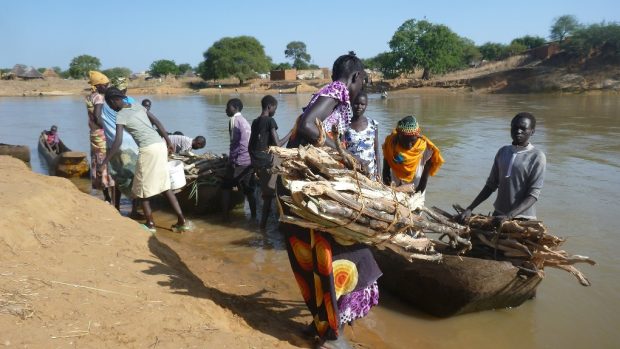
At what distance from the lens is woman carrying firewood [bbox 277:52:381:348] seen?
2.52m

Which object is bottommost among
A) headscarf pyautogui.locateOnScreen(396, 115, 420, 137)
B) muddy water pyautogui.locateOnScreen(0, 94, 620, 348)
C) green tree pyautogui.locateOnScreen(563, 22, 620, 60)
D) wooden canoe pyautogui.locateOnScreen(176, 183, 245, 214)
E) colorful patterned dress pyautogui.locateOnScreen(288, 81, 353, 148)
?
muddy water pyautogui.locateOnScreen(0, 94, 620, 348)

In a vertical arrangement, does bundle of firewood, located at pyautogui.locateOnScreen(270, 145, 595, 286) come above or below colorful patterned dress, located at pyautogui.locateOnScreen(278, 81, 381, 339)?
above

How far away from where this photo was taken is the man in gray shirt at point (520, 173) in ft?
11.7

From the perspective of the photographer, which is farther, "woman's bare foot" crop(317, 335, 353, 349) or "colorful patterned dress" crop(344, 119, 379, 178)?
"colorful patterned dress" crop(344, 119, 379, 178)

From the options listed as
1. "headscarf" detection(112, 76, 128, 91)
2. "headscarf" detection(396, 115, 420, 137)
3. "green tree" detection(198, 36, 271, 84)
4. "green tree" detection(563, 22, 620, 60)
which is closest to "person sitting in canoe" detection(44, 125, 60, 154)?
"headscarf" detection(112, 76, 128, 91)

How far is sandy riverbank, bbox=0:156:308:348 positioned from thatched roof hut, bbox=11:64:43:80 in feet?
220

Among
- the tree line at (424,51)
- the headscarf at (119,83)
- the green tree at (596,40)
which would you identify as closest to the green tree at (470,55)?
the tree line at (424,51)

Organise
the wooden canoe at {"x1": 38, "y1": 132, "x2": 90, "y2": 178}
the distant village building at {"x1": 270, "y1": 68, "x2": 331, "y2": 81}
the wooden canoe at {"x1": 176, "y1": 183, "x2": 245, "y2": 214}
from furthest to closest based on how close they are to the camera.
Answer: the distant village building at {"x1": 270, "y1": 68, "x2": 331, "y2": 81} → the wooden canoe at {"x1": 38, "y1": 132, "x2": 90, "y2": 178} → the wooden canoe at {"x1": 176, "y1": 183, "x2": 245, "y2": 214}

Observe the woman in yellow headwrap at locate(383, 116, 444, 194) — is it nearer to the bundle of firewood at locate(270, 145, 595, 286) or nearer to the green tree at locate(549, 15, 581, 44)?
the bundle of firewood at locate(270, 145, 595, 286)

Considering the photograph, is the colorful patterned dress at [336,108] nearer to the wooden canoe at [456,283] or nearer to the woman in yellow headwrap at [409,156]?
the wooden canoe at [456,283]

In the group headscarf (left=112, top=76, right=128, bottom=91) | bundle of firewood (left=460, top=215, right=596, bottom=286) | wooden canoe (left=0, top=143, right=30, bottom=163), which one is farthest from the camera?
wooden canoe (left=0, top=143, right=30, bottom=163)

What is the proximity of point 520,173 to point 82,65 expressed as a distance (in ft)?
281

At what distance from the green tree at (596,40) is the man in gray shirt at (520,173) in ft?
→ 126

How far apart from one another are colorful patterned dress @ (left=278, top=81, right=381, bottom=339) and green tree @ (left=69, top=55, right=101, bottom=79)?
274 ft
